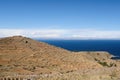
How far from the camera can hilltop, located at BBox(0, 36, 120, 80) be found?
43.5 m

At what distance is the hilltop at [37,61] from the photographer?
43.5 m

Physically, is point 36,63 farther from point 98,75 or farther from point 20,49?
point 98,75

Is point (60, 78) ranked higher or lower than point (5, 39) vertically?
lower

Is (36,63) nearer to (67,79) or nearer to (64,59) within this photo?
(64,59)

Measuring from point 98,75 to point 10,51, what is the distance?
1601 centimetres

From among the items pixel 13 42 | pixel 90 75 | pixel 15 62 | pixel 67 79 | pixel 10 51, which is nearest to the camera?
pixel 67 79

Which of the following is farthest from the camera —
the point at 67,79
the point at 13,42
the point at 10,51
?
the point at 13,42

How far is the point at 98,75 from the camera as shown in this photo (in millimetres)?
42281

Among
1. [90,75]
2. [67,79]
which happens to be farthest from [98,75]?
[67,79]

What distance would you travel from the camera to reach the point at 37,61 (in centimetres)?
4788

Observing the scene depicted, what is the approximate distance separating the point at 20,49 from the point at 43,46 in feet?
20.1

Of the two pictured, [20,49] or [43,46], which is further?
[43,46]

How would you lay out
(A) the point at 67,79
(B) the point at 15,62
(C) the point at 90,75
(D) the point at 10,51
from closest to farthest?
1. (A) the point at 67,79
2. (C) the point at 90,75
3. (B) the point at 15,62
4. (D) the point at 10,51

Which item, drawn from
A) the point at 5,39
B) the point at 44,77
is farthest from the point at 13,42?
the point at 44,77
